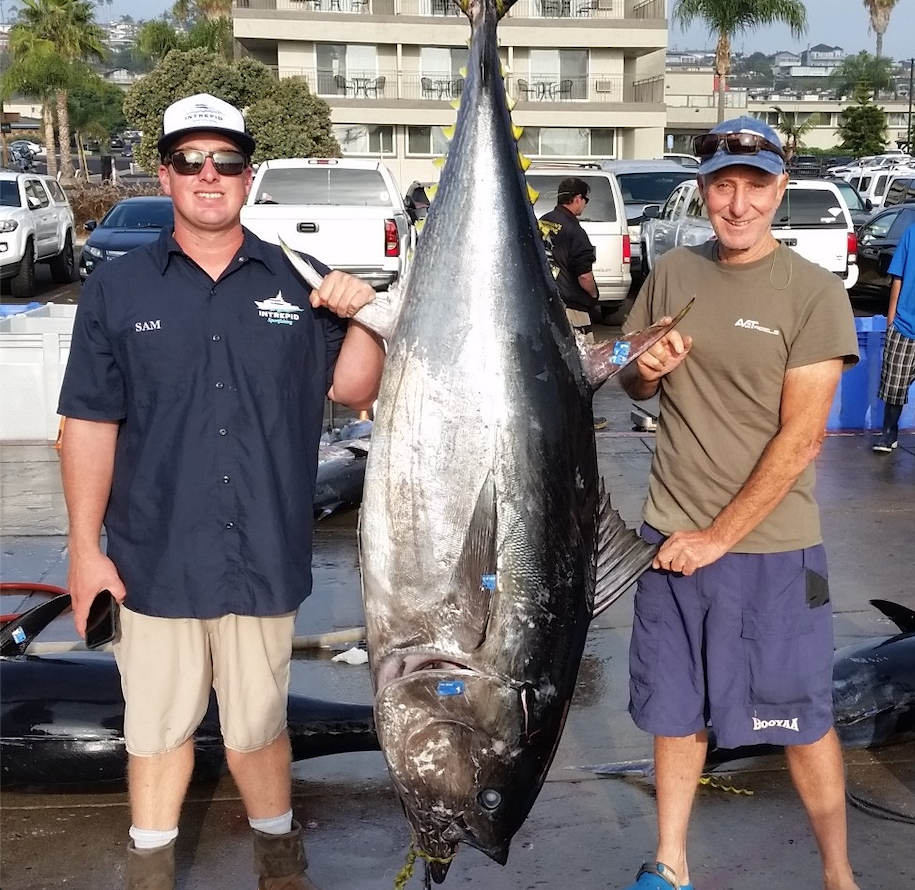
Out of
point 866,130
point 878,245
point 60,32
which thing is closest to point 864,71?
point 866,130

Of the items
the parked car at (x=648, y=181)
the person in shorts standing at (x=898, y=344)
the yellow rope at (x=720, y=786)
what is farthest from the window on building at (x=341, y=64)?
the yellow rope at (x=720, y=786)

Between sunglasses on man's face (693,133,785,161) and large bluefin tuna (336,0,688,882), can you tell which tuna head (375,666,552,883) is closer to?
large bluefin tuna (336,0,688,882)

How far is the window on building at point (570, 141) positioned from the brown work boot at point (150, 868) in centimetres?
3824

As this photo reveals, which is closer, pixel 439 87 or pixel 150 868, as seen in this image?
pixel 150 868

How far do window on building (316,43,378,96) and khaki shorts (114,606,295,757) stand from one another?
123 feet

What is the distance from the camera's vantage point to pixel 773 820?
3.28 meters

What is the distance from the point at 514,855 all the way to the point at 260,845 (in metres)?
0.71

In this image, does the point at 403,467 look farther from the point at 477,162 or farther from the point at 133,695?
the point at 133,695

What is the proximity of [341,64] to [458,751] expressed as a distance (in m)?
38.6

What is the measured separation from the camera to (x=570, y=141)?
3966cm

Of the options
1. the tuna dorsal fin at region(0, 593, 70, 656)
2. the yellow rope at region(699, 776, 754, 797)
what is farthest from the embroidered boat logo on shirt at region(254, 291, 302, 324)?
the yellow rope at region(699, 776, 754, 797)

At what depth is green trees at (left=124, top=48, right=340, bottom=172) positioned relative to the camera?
104 feet

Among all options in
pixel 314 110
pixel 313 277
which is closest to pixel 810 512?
pixel 313 277

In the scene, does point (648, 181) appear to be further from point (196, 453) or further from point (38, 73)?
point (38, 73)
